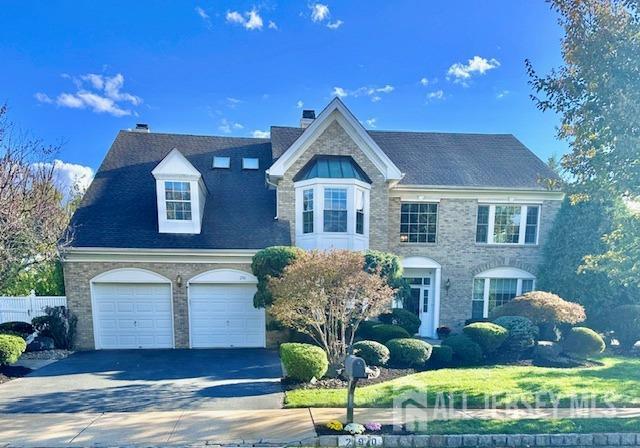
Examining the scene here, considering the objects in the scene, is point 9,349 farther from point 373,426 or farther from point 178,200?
point 373,426

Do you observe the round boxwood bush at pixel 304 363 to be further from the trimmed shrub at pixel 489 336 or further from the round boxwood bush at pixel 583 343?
the round boxwood bush at pixel 583 343

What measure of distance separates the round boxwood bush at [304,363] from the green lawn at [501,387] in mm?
482

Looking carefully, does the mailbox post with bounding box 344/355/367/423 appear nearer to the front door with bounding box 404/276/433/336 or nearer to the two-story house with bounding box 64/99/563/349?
the two-story house with bounding box 64/99/563/349

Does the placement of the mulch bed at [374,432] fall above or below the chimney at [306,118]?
below

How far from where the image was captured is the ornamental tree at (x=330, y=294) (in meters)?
8.47

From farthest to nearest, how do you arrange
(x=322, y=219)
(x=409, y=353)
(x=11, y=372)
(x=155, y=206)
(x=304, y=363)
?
(x=155, y=206) → (x=322, y=219) → (x=409, y=353) → (x=11, y=372) → (x=304, y=363)

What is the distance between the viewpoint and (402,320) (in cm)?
1206

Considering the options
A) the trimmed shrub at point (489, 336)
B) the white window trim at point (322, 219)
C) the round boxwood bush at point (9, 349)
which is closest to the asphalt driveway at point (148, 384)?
the round boxwood bush at point (9, 349)

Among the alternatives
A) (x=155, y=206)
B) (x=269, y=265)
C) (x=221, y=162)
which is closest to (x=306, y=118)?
(x=221, y=162)

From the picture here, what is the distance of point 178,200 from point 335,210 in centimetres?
628

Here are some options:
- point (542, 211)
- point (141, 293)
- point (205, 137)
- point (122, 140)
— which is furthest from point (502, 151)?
point (122, 140)

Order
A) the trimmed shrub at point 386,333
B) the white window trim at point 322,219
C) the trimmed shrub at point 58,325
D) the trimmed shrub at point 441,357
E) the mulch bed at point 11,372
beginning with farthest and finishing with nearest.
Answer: the white window trim at point 322,219, the trimmed shrub at point 58,325, the trimmed shrub at point 386,333, the trimmed shrub at point 441,357, the mulch bed at point 11,372

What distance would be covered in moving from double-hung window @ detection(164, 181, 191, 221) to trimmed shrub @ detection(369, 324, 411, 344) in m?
8.32

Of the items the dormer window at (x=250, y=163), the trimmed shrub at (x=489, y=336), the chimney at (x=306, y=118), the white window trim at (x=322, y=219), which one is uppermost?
the chimney at (x=306, y=118)
